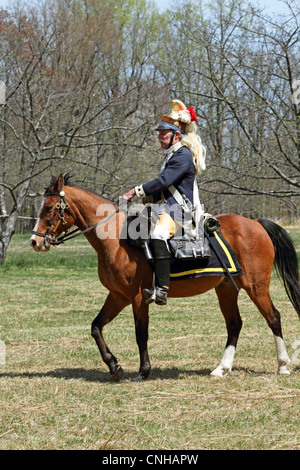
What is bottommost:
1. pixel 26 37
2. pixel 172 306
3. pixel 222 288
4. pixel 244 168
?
pixel 172 306

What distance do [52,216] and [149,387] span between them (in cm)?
206

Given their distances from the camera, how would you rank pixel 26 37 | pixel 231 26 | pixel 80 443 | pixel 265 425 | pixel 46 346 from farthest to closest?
pixel 26 37
pixel 231 26
pixel 46 346
pixel 265 425
pixel 80 443

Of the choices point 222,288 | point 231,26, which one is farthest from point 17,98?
point 222,288

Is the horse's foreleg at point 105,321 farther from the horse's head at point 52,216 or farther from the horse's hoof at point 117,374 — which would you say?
the horse's head at point 52,216

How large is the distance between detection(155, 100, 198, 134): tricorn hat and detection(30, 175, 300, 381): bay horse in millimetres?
1062

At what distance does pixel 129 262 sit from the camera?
267 inches

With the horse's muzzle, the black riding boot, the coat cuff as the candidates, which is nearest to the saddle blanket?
the black riding boot

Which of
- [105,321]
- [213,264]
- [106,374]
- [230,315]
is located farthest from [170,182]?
[106,374]

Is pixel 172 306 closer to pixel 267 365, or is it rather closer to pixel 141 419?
pixel 267 365

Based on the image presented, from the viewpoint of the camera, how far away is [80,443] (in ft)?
15.6

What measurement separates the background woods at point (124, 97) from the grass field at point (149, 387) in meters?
6.78

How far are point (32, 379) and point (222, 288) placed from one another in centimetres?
244

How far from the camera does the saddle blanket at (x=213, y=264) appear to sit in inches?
268


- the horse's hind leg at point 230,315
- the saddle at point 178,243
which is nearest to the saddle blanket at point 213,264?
the saddle at point 178,243
